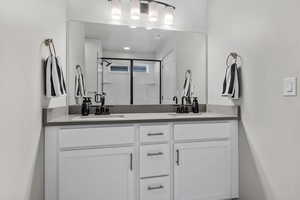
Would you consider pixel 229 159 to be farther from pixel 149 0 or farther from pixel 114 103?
pixel 149 0

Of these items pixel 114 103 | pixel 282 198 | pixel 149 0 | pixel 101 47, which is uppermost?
pixel 149 0

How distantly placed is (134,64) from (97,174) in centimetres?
128

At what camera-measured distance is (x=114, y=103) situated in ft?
7.40

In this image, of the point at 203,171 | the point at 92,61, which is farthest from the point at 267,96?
the point at 92,61

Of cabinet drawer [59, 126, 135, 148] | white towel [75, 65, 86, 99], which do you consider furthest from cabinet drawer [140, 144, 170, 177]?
white towel [75, 65, 86, 99]

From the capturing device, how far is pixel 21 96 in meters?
1.14

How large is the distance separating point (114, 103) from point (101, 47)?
635 millimetres

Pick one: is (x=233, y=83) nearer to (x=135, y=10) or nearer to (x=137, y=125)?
(x=137, y=125)

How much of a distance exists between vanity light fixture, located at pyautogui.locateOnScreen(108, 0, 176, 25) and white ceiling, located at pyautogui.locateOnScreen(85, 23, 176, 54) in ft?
0.40

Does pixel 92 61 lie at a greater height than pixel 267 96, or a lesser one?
greater

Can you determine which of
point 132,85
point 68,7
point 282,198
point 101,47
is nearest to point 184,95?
point 132,85

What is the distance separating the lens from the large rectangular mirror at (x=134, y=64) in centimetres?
215

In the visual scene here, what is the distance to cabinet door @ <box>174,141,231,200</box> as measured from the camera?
1.77 metres

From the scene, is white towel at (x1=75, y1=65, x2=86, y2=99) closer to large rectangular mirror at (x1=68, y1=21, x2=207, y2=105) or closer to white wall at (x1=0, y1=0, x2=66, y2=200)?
large rectangular mirror at (x1=68, y1=21, x2=207, y2=105)
